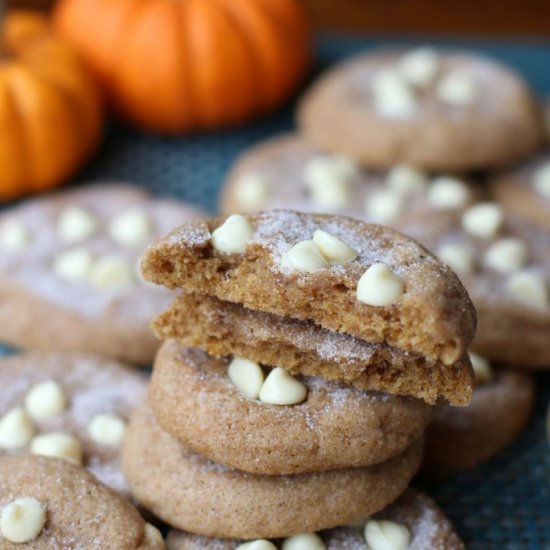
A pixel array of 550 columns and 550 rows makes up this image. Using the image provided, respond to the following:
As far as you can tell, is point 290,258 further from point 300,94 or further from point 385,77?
point 300,94

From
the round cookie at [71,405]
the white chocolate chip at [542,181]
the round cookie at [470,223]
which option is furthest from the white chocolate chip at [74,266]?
the white chocolate chip at [542,181]

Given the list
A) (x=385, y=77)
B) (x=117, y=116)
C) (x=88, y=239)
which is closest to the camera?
(x=88, y=239)

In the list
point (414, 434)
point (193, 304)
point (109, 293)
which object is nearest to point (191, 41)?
point (109, 293)

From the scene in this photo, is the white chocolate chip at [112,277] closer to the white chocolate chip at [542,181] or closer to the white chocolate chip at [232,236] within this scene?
the white chocolate chip at [232,236]

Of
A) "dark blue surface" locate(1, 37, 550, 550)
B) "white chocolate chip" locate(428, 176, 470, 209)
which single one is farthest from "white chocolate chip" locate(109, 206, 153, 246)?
"white chocolate chip" locate(428, 176, 470, 209)

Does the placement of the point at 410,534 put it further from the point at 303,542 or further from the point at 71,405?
the point at 71,405

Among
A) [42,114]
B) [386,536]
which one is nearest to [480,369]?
[386,536]
